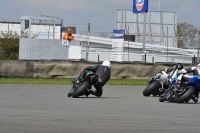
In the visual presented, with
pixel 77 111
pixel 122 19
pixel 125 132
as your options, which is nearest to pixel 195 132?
pixel 125 132

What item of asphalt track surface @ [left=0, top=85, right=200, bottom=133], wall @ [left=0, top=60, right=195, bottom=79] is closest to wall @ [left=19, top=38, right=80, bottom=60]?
wall @ [left=0, top=60, right=195, bottom=79]

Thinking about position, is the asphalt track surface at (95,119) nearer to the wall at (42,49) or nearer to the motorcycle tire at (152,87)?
the motorcycle tire at (152,87)

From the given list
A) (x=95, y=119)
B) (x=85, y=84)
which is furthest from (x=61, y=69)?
(x=95, y=119)

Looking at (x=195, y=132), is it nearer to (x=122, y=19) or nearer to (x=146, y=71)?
(x=146, y=71)

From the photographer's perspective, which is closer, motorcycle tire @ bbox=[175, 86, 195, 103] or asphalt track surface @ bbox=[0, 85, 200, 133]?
asphalt track surface @ bbox=[0, 85, 200, 133]

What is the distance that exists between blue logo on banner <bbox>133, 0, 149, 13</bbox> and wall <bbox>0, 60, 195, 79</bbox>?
44.3ft

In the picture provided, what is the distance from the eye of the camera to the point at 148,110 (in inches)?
487

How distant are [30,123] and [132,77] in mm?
19449

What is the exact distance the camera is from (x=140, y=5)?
41.9 m

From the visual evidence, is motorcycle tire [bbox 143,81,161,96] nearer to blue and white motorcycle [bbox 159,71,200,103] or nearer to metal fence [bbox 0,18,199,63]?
blue and white motorcycle [bbox 159,71,200,103]

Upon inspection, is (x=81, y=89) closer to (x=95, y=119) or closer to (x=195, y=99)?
(x=195, y=99)

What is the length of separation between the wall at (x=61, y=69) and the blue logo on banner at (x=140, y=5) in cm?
1351

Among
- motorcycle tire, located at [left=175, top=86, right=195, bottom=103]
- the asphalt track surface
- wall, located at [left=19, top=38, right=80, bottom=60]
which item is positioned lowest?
the asphalt track surface

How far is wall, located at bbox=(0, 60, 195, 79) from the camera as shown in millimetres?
27344
